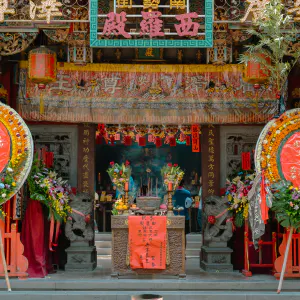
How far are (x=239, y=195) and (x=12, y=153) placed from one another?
3.67 metres

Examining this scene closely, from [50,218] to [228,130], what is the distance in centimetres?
354

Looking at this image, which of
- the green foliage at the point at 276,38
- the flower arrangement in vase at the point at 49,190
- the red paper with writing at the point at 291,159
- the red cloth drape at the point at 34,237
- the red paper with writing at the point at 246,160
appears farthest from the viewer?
the red paper with writing at the point at 246,160

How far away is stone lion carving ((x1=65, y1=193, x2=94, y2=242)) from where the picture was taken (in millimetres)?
10743

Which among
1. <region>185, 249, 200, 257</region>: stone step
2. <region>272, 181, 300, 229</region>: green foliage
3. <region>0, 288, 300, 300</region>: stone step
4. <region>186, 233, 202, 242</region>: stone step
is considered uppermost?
<region>272, 181, 300, 229</region>: green foliage

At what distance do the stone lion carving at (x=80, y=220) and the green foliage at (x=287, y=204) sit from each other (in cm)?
330

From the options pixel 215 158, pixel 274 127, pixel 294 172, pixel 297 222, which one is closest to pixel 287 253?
pixel 297 222

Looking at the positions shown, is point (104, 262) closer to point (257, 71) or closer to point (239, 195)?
point (239, 195)

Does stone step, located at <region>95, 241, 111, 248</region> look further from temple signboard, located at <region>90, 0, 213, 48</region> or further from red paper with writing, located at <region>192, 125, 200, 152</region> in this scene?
temple signboard, located at <region>90, 0, 213, 48</region>

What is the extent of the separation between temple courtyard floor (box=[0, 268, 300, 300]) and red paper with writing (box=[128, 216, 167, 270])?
0.27 m

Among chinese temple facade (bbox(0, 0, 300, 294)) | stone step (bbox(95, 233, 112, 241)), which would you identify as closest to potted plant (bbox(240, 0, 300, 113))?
chinese temple facade (bbox(0, 0, 300, 294))

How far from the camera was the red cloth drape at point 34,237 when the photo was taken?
1009cm

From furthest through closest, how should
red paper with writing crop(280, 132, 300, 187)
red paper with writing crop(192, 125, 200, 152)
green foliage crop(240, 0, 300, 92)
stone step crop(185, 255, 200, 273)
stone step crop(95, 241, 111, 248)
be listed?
stone step crop(95, 241, 111, 248)
red paper with writing crop(192, 125, 200, 152)
stone step crop(185, 255, 200, 273)
red paper with writing crop(280, 132, 300, 187)
green foliage crop(240, 0, 300, 92)

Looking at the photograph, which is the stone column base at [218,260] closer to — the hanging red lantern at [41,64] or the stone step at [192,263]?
the stone step at [192,263]

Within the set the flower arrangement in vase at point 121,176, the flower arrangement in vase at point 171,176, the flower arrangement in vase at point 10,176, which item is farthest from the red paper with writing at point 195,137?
the flower arrangement in vase at point 10,176
